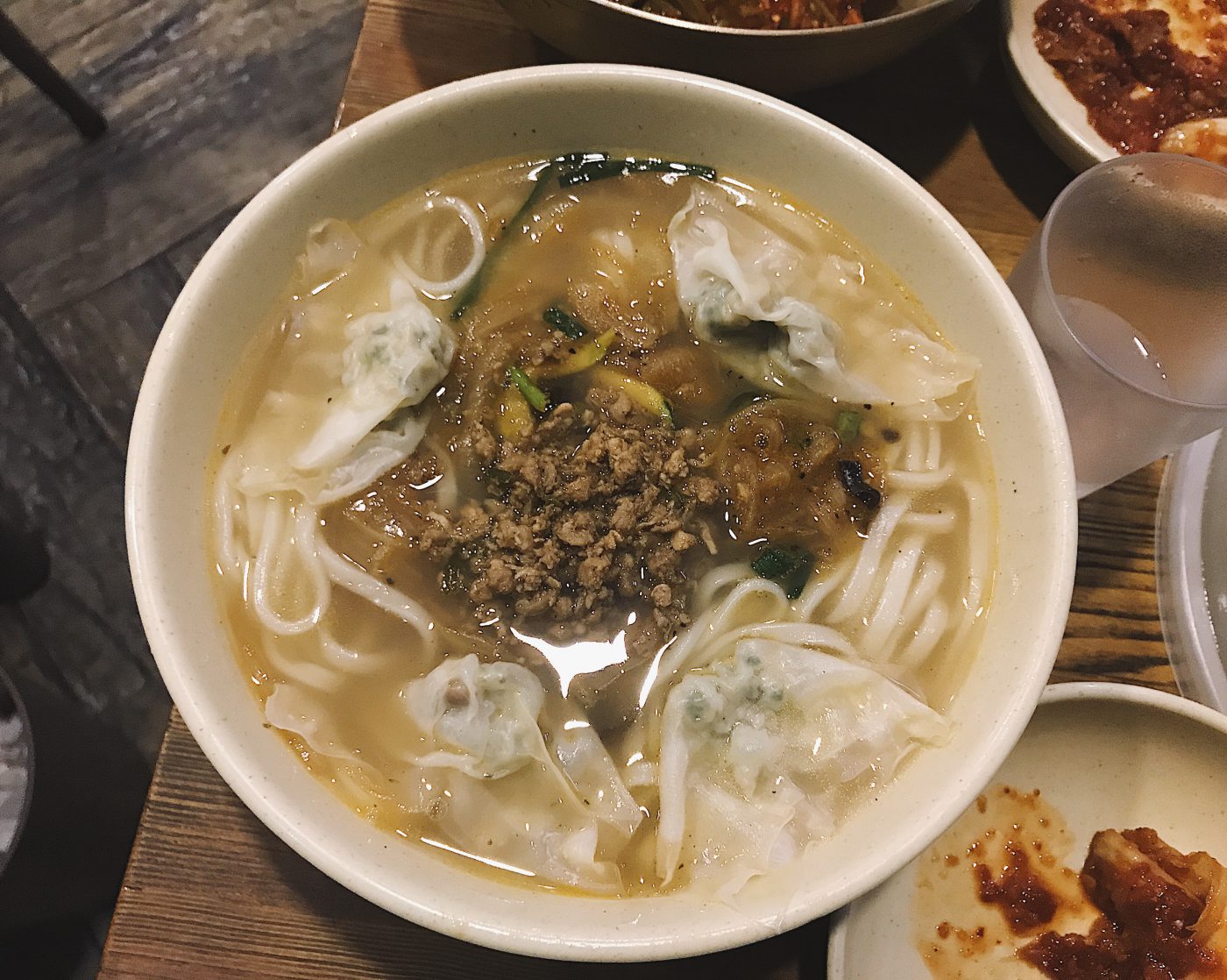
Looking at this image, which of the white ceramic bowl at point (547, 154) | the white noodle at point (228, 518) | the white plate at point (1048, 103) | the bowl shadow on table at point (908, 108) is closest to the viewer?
the white ceramic bowl at point (547, 154)

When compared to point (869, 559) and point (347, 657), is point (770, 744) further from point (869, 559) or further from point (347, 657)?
point (347, 657)

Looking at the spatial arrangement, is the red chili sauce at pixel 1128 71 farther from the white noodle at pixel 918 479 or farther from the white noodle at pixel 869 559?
the white noodle at pixel 869 559

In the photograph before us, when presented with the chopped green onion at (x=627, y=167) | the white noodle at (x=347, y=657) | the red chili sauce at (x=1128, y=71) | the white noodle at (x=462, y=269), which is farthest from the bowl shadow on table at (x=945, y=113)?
the white noodle at (x=347, y=657)

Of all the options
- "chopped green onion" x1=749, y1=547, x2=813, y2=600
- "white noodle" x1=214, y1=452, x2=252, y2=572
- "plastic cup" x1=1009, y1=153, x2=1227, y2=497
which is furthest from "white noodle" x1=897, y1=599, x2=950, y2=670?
"white noodle" x1=214, y1=452, x2=252, y2=572

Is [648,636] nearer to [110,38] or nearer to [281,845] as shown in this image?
[281,845]

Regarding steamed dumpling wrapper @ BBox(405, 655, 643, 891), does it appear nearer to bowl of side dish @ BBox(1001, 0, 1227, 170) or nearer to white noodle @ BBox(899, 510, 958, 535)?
white noodle @ BBox(899, 510, 958, 535)

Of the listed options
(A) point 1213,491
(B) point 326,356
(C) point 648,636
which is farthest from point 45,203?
(A) point 1213,491
